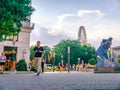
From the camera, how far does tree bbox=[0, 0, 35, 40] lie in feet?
77.0

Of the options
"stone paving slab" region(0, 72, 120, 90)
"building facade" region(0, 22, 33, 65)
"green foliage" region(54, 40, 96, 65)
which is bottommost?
"stone paving slab" region(0, 72, 120, 90)

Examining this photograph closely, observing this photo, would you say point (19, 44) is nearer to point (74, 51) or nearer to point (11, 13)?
point (11, 13)

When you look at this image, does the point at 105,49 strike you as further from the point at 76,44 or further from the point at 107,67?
the point at 76,44

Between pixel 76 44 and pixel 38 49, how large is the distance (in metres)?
83.8

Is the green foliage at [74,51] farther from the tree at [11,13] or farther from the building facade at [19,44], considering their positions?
the tree at [11,13]

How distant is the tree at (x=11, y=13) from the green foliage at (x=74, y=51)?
69026 mm

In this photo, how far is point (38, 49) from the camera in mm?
16891

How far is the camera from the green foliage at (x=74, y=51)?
9669 cm

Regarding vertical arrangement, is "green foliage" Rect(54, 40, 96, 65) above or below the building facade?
above

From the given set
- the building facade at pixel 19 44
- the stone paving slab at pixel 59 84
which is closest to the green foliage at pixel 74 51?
the building facade at pixel 19 44

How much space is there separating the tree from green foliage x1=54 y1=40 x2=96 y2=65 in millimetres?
69026

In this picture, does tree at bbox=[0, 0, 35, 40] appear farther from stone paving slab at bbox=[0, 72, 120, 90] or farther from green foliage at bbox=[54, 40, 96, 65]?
green foliage at bbox=[54, 40, 96, 65]

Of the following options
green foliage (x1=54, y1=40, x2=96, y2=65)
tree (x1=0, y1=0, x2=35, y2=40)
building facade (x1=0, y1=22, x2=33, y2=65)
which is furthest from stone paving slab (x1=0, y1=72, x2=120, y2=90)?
green foliage (x1=54, y1=40, x2=96, y2=65)

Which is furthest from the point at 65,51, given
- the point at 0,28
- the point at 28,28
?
the point at 0,28
